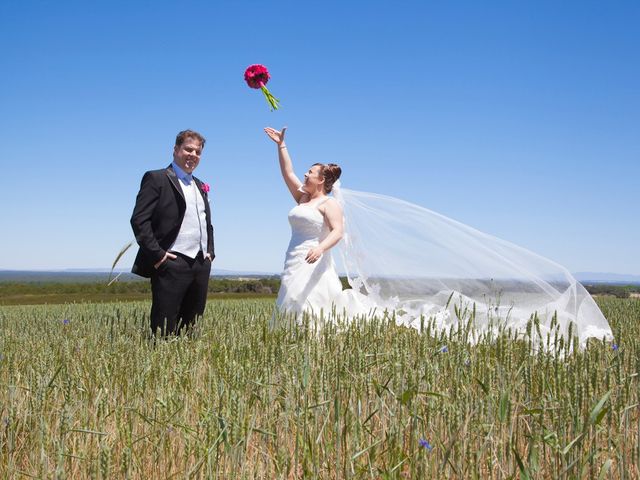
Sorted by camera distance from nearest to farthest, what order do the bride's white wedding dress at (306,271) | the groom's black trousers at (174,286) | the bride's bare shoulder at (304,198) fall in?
the groom's black trousers at (174,286) → the bride's white wedding dress at (306,271) → the bride's bare shoulder at (304,198)

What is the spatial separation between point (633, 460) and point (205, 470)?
184cm

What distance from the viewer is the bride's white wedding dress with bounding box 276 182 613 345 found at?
6.86 m

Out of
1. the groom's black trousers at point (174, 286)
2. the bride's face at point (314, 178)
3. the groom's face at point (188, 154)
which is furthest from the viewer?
the bride's face at point (314, 178)

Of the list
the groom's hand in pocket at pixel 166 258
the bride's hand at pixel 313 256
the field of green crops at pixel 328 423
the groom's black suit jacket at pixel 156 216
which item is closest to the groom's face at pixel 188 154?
the groom's black suit jacket at pixel 156 216

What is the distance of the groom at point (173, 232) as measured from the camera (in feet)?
19.5

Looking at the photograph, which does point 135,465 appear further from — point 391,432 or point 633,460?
point 633,460

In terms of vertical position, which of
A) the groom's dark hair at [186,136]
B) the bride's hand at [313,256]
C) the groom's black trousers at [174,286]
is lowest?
Answer: the groom's black trousers at [174,286]

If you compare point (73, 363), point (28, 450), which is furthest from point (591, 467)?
point (73, 363)

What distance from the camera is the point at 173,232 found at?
20.0 feet

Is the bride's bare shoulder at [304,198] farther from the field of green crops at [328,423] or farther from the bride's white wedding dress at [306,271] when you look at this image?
the field of green crops at [328,423]

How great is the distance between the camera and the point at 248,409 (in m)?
2.79

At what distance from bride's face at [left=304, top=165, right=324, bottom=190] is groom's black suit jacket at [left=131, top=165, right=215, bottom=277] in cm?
178

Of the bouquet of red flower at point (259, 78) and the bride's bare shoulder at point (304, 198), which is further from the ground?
the bouquet of red flower at point (259, 78)

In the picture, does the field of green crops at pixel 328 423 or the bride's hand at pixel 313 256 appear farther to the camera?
the bride's hand at pixel 313 256
